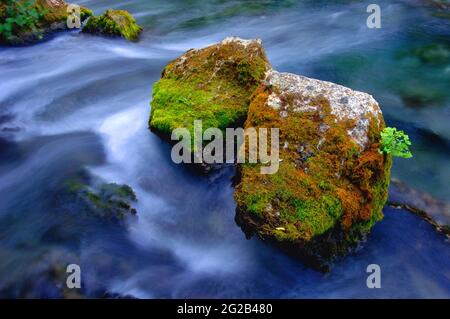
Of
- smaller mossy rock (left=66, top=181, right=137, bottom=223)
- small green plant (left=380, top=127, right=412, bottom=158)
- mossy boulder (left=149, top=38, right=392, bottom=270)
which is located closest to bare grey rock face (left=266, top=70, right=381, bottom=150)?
mossy boulder (left=149, top=38, right=392, bottom=270)

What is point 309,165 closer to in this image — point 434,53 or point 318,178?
point 318,178

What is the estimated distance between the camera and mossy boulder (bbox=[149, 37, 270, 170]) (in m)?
6.12

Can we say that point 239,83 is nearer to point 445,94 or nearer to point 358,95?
point 358,95

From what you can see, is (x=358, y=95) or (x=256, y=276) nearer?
(x=256, y=276)

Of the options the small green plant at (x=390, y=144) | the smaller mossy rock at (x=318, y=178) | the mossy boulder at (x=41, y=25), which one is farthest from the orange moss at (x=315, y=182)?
the mossy boulder at (x=41, y=25)

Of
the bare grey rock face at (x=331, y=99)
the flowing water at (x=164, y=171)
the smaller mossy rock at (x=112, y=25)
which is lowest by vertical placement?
the flowing water at (x=164, y=171)

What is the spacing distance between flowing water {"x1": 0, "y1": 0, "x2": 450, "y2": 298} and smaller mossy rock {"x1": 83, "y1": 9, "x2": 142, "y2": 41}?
0.25 metres

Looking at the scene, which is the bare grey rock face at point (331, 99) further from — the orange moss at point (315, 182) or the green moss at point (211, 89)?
the green moss at point (211, 89)

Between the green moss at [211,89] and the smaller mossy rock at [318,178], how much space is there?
665mm

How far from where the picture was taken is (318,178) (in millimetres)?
4996

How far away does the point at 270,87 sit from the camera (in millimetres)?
5828

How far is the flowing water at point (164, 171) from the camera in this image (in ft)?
16.5
